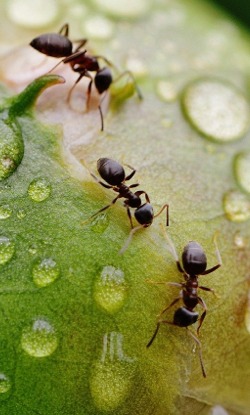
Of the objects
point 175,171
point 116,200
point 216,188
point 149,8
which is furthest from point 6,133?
point 149,8

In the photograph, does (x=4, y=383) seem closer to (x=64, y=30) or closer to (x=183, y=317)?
(x=183, y=317)

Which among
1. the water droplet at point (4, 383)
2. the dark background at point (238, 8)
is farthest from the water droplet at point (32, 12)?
the water droplet at point (4, 383)

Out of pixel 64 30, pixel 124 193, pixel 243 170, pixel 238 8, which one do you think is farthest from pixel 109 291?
pixel 238 8

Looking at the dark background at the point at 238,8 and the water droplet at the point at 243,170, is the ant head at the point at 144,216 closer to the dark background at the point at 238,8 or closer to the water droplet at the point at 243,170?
the water droplet at the point at 243,170

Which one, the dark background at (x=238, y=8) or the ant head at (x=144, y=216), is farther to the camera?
the dark background at (x=238, y=8)

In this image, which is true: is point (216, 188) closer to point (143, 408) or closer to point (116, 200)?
point (116, 200)

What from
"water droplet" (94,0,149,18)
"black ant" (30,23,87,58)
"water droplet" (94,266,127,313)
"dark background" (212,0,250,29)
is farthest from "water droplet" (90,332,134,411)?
"dark background" (212,0,250,29)
